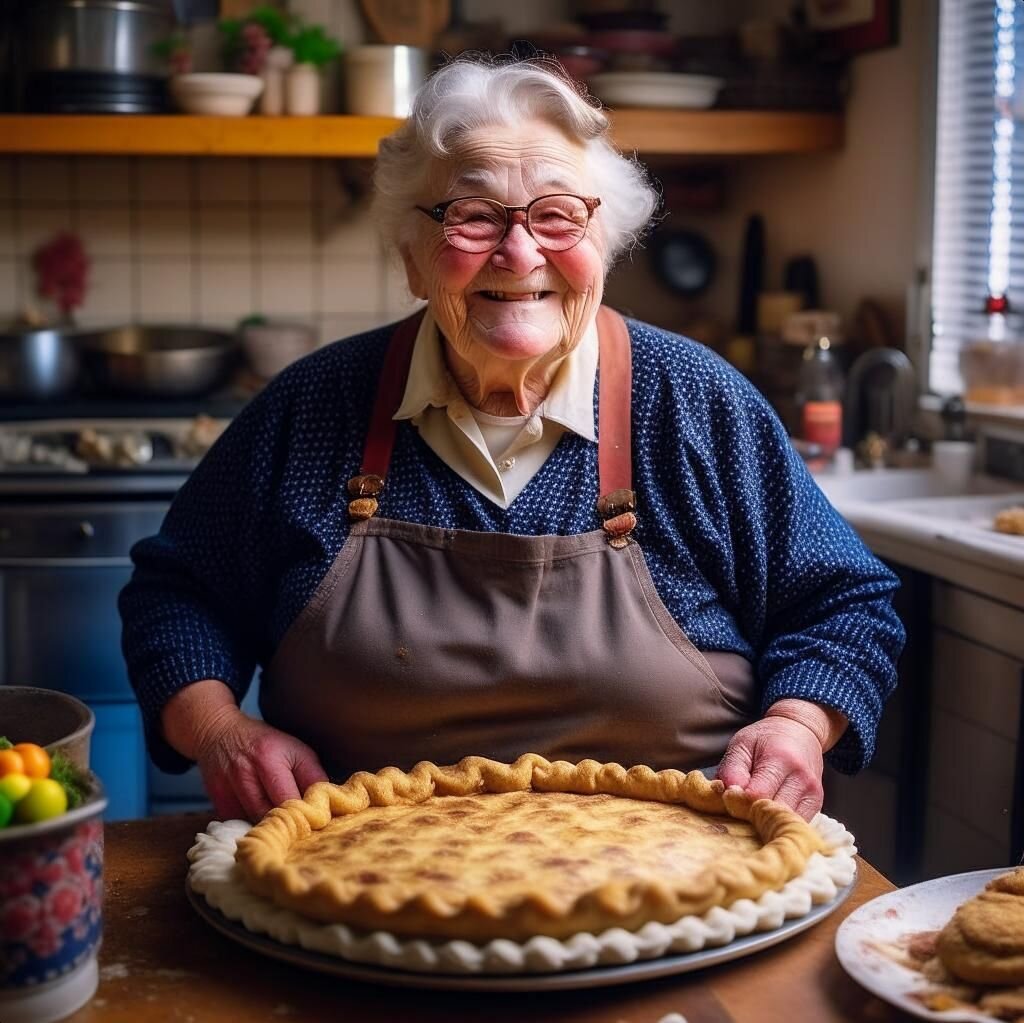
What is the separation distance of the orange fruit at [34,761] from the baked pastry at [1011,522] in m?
1.75

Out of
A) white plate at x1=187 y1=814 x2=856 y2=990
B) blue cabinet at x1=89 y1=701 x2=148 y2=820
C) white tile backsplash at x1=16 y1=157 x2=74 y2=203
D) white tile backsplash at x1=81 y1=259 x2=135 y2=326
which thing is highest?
white tile backsplash at x1=16 y1=157 x2=74 y2=203

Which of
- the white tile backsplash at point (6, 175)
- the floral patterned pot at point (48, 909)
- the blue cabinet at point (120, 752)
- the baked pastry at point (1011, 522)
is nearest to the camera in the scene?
the floral patterned pot at point (48, 909)

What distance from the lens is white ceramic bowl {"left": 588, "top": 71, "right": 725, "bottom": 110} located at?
11.1ft

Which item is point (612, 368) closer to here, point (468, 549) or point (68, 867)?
point (468, 549)

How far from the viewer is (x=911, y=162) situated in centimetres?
317

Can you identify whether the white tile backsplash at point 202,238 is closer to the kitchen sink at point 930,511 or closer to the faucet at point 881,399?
the faucet at point 881,399

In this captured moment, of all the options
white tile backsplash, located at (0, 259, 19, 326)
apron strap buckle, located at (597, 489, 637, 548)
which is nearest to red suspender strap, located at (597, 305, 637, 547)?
apron strap buckle, located at (597, 489, 637, 548)

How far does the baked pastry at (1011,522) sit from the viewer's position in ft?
7.69

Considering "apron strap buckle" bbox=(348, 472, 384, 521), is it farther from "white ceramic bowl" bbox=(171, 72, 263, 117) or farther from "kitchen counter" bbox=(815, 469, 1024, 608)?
"white ceramic bowl" bbox=(171, 72, 263, 117)

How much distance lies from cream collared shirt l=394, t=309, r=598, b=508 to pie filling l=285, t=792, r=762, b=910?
1.41ft

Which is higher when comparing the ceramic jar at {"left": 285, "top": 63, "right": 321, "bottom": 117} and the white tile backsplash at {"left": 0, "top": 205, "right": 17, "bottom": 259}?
the ceramic jar at {"left": 285, "top": 63, "right": 321, "bottom": 117}

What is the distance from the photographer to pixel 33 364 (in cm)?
346

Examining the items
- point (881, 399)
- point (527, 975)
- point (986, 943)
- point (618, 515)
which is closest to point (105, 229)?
point (881, 399)

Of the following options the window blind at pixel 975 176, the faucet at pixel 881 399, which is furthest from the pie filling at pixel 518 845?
the faucet at pixel 881 399
